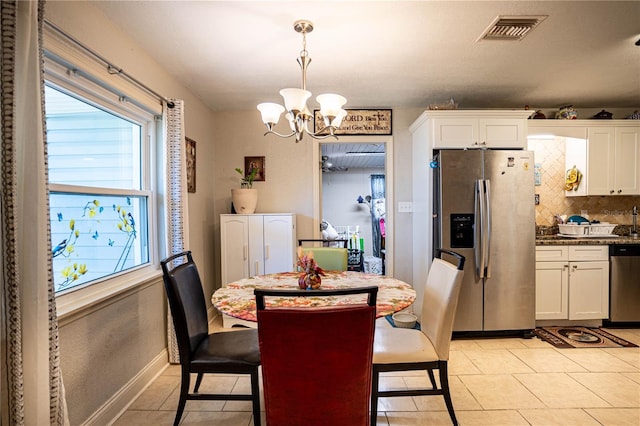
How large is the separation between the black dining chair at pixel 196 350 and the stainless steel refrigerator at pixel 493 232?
201 centimetres

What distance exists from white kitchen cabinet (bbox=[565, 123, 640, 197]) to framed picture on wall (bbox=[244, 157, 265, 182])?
11.4 feet

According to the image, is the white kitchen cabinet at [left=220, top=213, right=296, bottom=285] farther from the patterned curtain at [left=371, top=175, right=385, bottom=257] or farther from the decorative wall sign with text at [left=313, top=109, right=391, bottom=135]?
the patterned curtain at [left=371, top=175, right=385, bottom=257]

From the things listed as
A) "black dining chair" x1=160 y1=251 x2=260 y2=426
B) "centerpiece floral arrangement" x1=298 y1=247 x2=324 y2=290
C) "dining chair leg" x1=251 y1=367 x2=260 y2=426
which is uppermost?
"centerpiece floral arrangement" x1=298 y1=247 x2=324 y2=290

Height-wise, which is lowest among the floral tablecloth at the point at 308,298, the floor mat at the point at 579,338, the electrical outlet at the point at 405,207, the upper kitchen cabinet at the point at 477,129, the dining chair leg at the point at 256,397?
the floor mat at the point at 579,338

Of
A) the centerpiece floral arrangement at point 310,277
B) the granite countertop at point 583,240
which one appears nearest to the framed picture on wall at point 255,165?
the centerpiece floral arrangement at point 310,277

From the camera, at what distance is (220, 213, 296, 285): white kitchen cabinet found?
335 centimetres

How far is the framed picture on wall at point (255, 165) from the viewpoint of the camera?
3756 mm

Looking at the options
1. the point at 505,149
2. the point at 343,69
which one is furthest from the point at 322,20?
the point at 505,149

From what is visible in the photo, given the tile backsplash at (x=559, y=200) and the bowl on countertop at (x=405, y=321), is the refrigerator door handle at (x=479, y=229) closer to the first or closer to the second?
the bowl on countertop at (x=405, y=321)

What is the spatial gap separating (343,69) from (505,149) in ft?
5.71

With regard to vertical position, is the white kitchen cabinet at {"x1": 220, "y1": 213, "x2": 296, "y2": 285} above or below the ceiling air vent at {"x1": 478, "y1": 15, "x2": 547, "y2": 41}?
below

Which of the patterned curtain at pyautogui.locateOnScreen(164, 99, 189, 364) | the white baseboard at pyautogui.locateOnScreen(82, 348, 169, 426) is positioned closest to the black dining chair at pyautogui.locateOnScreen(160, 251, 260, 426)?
the white baseboard at pyautogui.locateOnScreen(82, 348, 169, 426)

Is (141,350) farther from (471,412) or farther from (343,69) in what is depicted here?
(343,69)

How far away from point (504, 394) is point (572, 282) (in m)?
1.70
